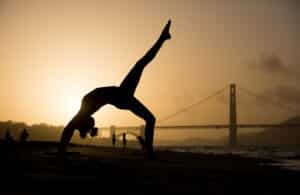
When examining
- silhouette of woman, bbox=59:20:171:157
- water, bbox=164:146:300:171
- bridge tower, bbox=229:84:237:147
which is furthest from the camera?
bridge tower, bbox=229:84:237:147

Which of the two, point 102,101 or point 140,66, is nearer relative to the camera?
point 102,101

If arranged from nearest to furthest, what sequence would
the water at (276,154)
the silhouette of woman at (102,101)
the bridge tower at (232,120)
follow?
the silhouette of woman at (102,101) → the water at (276,154) → the bridge tower at (232,120)

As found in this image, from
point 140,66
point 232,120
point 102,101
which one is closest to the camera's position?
point 102,101

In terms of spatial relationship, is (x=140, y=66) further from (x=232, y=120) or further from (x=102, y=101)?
(x=232, y=120)

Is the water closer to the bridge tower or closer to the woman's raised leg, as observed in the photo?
the woman's raised leg

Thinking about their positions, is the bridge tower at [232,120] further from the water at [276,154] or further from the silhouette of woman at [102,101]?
the silhouette of woman at [102,101]

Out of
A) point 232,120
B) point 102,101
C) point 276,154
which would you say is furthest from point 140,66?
point 232,120

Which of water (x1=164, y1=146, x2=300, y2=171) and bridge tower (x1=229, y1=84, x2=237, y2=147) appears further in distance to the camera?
bridge tower (x1=229, y1=84, x2=237, y2=147)

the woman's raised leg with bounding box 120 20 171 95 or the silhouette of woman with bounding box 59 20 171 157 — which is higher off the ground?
the woman's raised leg with bounding box 120 20 171 95

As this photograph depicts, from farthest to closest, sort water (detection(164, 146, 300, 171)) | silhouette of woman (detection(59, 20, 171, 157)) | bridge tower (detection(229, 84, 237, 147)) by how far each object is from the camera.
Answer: bridge tower (detection(229, 84, 237, 147))
water (detection(164, 146, 300, 171))
silhouette of woman (detection(59, 20, 171, 157))

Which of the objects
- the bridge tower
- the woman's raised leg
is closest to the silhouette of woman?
the woman's raised leg

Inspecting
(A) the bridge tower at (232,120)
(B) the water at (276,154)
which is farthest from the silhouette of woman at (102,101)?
(A) the bridge tower at (232,120)

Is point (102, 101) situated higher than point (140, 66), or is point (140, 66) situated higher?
point (140, 66)

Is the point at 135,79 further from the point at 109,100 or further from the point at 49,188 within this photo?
the point at 49,188
